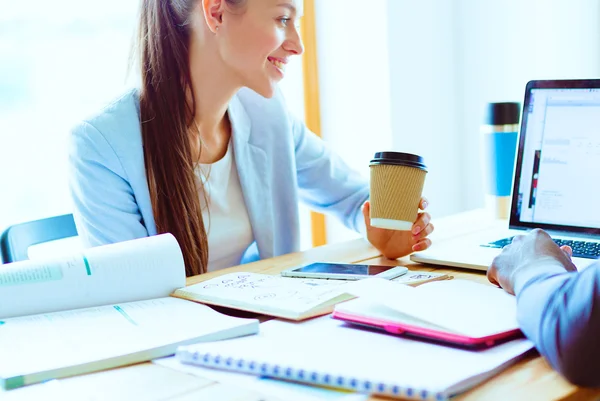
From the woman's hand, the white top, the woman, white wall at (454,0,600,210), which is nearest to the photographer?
the woman's hand

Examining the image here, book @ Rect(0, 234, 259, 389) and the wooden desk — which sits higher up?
book @ Rect(0, 234, 259, 389)

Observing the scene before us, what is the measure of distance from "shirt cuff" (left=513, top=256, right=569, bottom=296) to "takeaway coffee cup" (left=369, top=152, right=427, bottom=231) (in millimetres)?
318

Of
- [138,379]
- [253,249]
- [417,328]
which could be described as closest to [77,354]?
[138,379]

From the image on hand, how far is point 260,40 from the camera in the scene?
150 centimetres

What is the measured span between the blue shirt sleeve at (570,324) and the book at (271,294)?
27 cm

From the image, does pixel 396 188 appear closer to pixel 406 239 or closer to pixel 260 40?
pixel 406 239

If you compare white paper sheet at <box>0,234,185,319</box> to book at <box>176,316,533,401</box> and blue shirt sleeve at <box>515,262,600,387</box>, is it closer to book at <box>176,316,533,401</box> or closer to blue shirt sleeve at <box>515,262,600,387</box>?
book at <box>176,316,533,401</box>

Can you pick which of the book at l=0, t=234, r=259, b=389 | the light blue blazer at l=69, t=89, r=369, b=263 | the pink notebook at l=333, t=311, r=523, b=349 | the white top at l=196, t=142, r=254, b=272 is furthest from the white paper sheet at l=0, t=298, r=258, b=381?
the white top at l=196, t=142, r=254, b=272

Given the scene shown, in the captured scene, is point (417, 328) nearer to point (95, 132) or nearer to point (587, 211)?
point (587, 211)

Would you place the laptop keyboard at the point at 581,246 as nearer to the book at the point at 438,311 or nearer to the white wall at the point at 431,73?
the book at the point at 438,311

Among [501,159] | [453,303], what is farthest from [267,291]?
[501,159]

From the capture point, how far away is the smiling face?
58.4 inches

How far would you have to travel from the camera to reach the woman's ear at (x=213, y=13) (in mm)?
1484

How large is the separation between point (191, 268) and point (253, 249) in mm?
228
